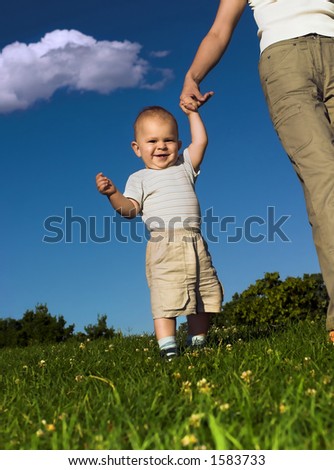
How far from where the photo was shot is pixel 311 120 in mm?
5684

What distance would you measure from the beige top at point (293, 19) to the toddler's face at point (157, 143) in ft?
4.83

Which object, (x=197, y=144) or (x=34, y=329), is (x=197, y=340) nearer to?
(x=197, y=144)

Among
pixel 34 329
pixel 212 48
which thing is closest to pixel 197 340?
pixel 212 48

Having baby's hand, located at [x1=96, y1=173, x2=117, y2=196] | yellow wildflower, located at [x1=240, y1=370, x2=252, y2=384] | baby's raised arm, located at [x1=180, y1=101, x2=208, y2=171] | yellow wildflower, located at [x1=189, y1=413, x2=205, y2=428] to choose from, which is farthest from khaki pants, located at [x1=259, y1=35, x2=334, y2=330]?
yellow wildflower, located at [x1=189, y1=413, x2=205, y2=428]

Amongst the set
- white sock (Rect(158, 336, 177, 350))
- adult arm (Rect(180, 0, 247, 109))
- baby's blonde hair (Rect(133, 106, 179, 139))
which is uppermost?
adult arm (Rect(180, 0, 247, 109))

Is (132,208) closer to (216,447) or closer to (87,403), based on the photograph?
(87,403)

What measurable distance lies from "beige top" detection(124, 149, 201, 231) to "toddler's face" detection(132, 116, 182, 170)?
0.35ft

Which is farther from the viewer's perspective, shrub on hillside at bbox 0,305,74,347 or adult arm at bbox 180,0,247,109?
shrub on hillside at bbox 0,305,74,347

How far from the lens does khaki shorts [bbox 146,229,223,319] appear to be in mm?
6555

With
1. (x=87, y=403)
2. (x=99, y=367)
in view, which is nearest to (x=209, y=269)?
(x=99, y=367)

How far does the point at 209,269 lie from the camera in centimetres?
693

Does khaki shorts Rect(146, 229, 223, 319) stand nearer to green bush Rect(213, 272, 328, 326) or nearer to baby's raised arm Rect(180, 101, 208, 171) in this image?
baby's raised arm Rect(180, 101, 208, 171)

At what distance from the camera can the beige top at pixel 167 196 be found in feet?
22.5

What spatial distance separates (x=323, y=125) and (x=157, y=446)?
3.85 meters
